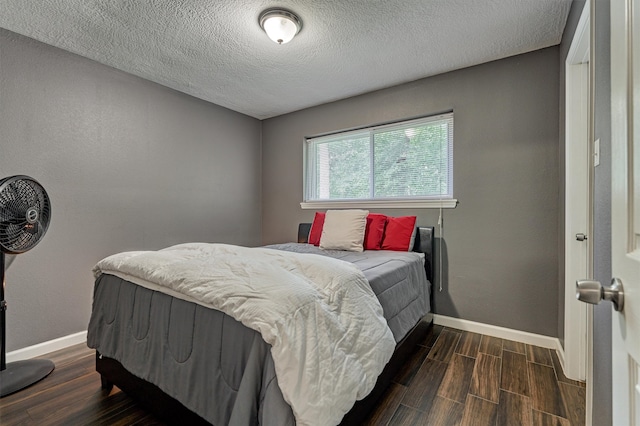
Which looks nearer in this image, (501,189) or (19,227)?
(19,227)

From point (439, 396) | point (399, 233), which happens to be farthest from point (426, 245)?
point (439, 396)

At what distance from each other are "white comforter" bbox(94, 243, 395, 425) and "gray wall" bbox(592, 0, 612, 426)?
0.74 metres

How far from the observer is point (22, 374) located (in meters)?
1.88

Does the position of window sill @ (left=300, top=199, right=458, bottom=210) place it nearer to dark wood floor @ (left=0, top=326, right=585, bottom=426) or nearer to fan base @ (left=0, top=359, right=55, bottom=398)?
dark wood floor @ (left=0, top=326, right=585, bottom=426)

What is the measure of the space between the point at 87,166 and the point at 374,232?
2553mm

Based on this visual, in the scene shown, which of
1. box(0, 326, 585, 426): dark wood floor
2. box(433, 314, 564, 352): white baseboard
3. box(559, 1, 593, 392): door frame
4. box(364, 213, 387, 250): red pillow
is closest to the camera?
box(0, 326, 585, 426): dark wood floor

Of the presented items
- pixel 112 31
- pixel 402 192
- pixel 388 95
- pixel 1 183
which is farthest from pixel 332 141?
pixel 1 183

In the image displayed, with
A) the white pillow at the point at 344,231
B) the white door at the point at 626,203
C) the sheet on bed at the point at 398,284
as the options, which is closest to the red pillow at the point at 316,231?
the white pillow at the point at 344,231

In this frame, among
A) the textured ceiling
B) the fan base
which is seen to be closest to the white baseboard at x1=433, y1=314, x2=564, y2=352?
the textured ceiling

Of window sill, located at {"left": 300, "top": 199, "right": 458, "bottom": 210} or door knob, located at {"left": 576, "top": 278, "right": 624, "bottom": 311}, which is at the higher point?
window sill, located at {"left": 300, "top": 199, "right": 458, "bottom": 210}

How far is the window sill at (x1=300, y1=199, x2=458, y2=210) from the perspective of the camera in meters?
2.73

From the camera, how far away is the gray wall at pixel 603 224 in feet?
2.75

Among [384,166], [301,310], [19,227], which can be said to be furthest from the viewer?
[384,166]

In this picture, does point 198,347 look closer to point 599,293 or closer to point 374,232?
point 599,293
